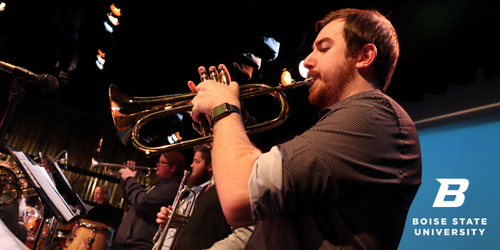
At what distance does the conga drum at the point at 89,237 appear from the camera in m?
4.47

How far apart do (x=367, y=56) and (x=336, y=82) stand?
17 cm

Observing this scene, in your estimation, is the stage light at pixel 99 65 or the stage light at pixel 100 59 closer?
the stage light at pixel 100 59

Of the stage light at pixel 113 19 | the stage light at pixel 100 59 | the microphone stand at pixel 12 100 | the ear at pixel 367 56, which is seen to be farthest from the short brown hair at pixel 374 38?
the stage light at pixel 100 59

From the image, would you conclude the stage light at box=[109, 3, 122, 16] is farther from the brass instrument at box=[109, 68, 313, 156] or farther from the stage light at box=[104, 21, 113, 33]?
the brass instrument at box=[109, 68, 313, 156]

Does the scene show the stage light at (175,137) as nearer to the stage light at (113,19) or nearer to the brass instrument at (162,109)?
the stage light at (113,19)

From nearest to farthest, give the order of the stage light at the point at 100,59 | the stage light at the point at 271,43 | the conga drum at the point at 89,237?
the stage light at the point at 271,43, the conga drum at the point at 89,237, the stage light at the point at 100,59

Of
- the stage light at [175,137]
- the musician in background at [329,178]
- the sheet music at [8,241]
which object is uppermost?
the stage light at [175,137]

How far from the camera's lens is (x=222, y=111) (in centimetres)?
123

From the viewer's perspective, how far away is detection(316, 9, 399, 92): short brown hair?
56.9 inches

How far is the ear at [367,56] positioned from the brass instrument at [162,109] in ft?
0.84

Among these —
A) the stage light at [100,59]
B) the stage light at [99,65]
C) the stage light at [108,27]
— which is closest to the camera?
the stage light at [108,27]

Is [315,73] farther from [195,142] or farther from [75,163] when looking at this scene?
[75,163]

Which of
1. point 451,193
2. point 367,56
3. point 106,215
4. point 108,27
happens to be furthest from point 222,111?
point 108,27

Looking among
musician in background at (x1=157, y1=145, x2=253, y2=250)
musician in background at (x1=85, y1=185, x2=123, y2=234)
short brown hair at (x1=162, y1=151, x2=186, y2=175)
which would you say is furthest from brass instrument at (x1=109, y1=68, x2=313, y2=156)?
musician in background at (x1=85, y1=185, x2=123, y2=234)
